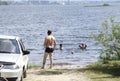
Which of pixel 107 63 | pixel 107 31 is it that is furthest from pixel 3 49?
pixel 107 63

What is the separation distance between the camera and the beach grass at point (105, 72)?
16.9 m

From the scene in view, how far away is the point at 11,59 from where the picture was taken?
1357 centimetres

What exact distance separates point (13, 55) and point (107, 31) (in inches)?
280

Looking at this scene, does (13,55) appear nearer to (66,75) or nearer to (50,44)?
(66,75)

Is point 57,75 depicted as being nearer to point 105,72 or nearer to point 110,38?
point 105,72

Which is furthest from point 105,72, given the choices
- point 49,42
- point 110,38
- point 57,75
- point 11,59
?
point 11,59

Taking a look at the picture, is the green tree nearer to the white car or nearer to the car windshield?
the white car

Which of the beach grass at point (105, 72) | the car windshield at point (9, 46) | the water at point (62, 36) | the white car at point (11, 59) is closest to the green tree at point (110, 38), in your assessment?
the beach grass at point (105, 72)

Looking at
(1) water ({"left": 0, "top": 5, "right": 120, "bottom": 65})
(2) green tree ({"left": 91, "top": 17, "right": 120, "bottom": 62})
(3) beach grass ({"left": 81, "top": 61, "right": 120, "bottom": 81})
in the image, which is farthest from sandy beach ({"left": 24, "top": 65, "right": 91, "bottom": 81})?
(1) water ({"left": 0, "top": 5, "right": 120, "bottom": 65})

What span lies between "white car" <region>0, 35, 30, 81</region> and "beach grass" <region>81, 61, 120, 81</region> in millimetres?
3366

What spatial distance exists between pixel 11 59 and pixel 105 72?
6081 mm

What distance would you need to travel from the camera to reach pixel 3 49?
14.7 meters

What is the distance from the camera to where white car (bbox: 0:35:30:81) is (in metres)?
13.2

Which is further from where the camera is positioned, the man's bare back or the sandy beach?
the man's bare back
